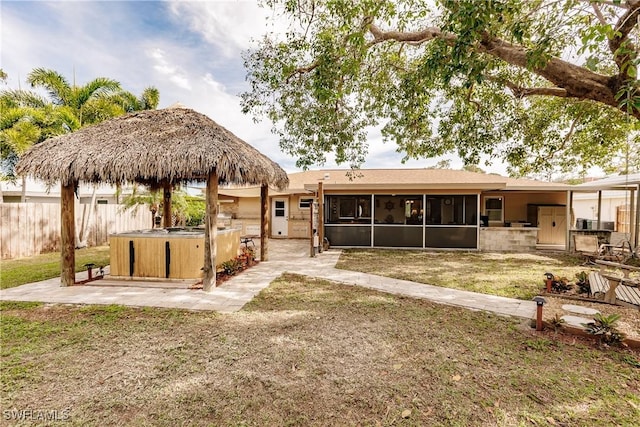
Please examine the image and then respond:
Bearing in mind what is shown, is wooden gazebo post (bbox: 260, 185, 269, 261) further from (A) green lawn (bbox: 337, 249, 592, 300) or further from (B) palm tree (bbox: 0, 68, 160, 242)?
(B) palm tree (bbox: 0, 68, 160, 242)

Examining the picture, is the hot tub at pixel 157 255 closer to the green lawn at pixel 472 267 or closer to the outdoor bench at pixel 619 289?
the green lawn at pixel 472 267

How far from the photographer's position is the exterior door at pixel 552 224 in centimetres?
1426

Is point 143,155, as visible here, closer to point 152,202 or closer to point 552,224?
point 152,202

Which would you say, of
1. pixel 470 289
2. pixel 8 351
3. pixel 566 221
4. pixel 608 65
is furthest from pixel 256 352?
pixel 566 221

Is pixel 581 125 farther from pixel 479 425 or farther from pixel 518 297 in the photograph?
pixel 479 425

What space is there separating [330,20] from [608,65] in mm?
7558

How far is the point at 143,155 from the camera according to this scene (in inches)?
240

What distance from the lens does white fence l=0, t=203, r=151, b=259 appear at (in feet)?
32.5

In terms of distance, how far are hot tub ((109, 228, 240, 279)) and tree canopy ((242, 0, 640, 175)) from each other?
4.52 m

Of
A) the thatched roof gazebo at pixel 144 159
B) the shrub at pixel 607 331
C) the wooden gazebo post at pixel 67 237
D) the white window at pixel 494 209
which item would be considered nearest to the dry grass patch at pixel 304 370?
the shrub at pixel 607 331

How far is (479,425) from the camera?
8.27ft
